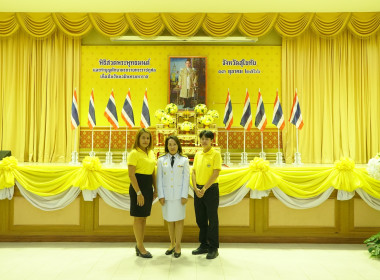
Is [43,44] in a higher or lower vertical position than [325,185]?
higher

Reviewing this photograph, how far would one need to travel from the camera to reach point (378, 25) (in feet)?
23.0

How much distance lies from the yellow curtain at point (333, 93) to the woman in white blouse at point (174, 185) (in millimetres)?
4371

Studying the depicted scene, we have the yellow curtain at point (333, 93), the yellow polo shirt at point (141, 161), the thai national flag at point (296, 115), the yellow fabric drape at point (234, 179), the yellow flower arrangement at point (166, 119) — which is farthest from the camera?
the yellow curtain at point (333, 93)

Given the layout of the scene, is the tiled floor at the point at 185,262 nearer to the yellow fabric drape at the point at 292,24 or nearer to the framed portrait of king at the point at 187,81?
the framed portrait of king at the point at 187,81

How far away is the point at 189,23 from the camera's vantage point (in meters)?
7.09

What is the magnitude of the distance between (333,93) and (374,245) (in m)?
4.33

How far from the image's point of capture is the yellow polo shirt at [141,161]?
11.7ft

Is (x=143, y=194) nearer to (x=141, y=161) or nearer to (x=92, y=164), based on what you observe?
(x=141, y=161)

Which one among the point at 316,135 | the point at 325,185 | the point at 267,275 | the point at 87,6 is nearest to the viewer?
the point at 267,275

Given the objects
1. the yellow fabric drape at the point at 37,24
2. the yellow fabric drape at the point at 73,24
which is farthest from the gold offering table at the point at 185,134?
A: the yellow fabric drape at the point at 37,24

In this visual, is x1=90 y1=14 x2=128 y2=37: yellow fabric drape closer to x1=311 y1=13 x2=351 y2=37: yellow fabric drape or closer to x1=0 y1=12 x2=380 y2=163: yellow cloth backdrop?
x1=0 y1=12 x2=380 y2=163: yellow cloth backdrop

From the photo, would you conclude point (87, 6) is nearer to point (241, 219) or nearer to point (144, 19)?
point (144, 19)

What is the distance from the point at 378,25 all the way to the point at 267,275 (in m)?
6.04

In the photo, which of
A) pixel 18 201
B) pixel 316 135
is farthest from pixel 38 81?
pixel 316 135
